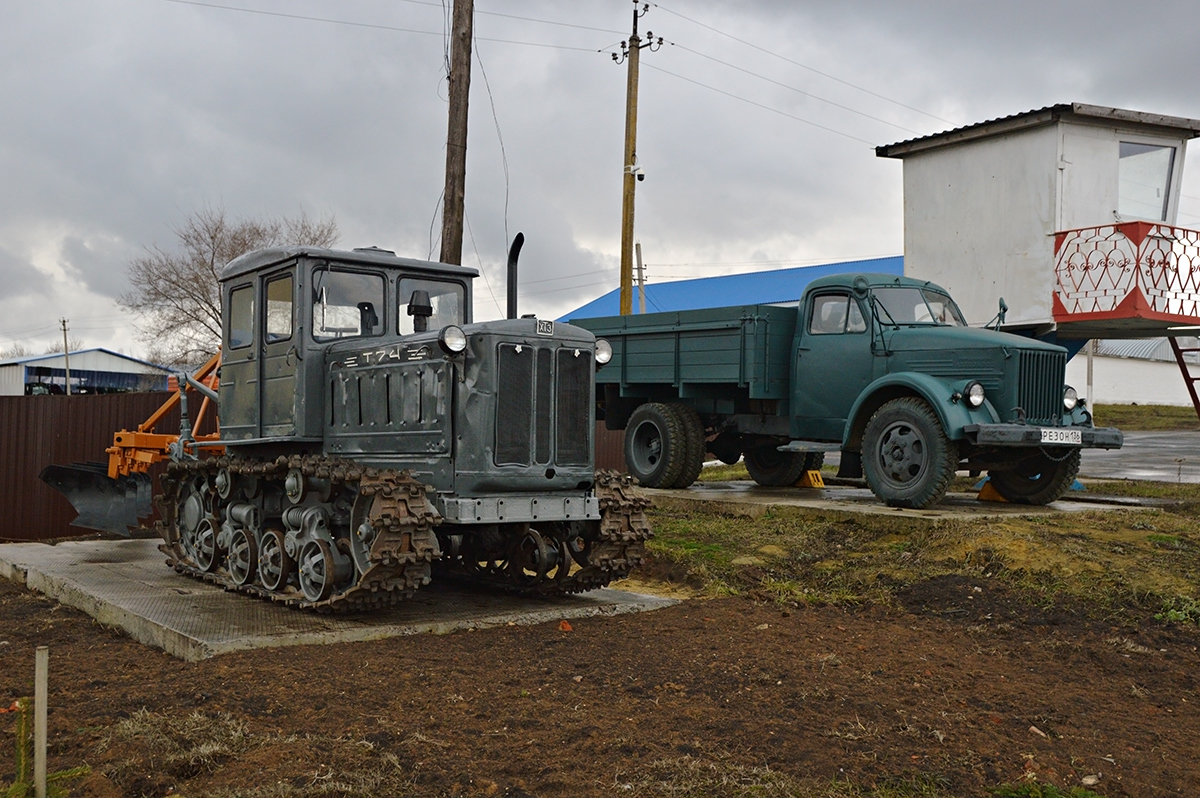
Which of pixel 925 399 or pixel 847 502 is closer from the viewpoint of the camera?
pixel 925 399

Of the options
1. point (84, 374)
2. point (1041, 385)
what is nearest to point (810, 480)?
point (1041, 385)

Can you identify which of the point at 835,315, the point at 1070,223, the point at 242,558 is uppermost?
the point at 1070,223

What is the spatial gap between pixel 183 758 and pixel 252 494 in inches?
183

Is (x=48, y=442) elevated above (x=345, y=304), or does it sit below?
below

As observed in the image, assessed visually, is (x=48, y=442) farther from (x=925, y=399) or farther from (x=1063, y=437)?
(x=1063, y=437)

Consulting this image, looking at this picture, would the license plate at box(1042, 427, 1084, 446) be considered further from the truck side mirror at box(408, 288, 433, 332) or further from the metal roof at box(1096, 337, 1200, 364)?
the metal roof at box(1096, 337, 1200, 364)

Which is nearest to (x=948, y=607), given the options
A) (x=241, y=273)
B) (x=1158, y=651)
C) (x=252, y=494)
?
(x=1158, y=651)

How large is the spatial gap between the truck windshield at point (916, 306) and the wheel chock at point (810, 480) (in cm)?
314

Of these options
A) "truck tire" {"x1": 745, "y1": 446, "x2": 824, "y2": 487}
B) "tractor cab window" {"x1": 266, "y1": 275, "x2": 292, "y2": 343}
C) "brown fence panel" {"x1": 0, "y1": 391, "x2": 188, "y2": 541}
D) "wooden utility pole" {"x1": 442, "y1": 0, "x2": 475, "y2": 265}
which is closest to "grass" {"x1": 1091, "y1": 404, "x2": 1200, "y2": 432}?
"truck tire" {"x1": 745, "y1": 446, "x2": 824, "y2": 487}

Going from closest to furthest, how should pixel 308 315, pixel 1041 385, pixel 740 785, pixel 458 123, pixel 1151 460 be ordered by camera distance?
pixel 740 785
pixel 308 315
pixel 1041 385
pixel 458 123
pixel 1151 460

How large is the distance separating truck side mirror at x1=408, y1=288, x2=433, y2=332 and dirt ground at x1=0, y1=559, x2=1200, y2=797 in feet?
8.99

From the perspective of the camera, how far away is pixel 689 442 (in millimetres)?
13734

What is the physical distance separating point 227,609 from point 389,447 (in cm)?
164

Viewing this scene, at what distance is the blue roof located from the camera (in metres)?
41.7
